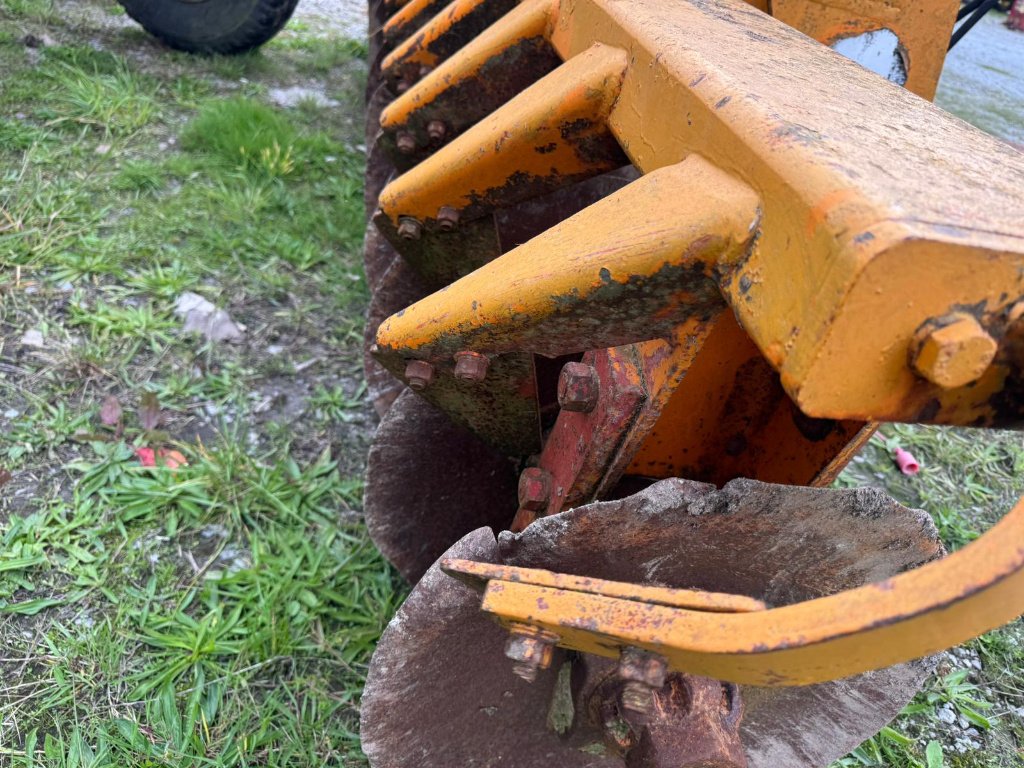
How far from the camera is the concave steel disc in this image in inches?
42.1

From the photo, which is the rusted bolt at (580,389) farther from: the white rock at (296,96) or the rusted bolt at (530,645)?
the white rock at (296,96)

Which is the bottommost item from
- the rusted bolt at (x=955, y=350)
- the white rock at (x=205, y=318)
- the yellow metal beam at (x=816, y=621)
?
the white rock at (x=205, y=318)

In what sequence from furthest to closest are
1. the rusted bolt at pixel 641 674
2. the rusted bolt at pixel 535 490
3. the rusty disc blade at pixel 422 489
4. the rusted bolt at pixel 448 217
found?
the rusted bolt at pixel 448 217, the rusty disc blade at pixel 422 489, the rusted bolt at pixel 535 490, the rusted bolt at pixel 641 674

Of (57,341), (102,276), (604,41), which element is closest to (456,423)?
(604,41)

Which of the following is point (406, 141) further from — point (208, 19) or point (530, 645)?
point (208, 19)

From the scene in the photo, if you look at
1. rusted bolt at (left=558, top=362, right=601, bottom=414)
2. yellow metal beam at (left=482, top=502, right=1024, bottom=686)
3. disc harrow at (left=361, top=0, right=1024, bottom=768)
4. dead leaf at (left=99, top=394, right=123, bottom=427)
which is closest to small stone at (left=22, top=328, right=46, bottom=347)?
dead leaf at (left=99, top=394, right=123, bottom=427)

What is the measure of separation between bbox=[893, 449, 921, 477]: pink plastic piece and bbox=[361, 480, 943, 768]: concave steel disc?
4.15 ft

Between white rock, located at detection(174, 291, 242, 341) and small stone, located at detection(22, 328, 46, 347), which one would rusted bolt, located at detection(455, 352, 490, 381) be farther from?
small stone, located at detection(22, 328, 46, 347)

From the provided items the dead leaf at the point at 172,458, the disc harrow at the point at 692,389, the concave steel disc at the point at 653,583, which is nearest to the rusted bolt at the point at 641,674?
the disc harrow at the point at 692,389

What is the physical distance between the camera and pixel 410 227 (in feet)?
6.02

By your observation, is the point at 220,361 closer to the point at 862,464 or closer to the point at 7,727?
the point at 7,727

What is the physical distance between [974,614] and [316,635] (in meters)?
1.32

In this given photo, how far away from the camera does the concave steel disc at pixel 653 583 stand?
3.51ft

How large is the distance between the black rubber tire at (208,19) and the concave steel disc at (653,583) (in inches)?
133
